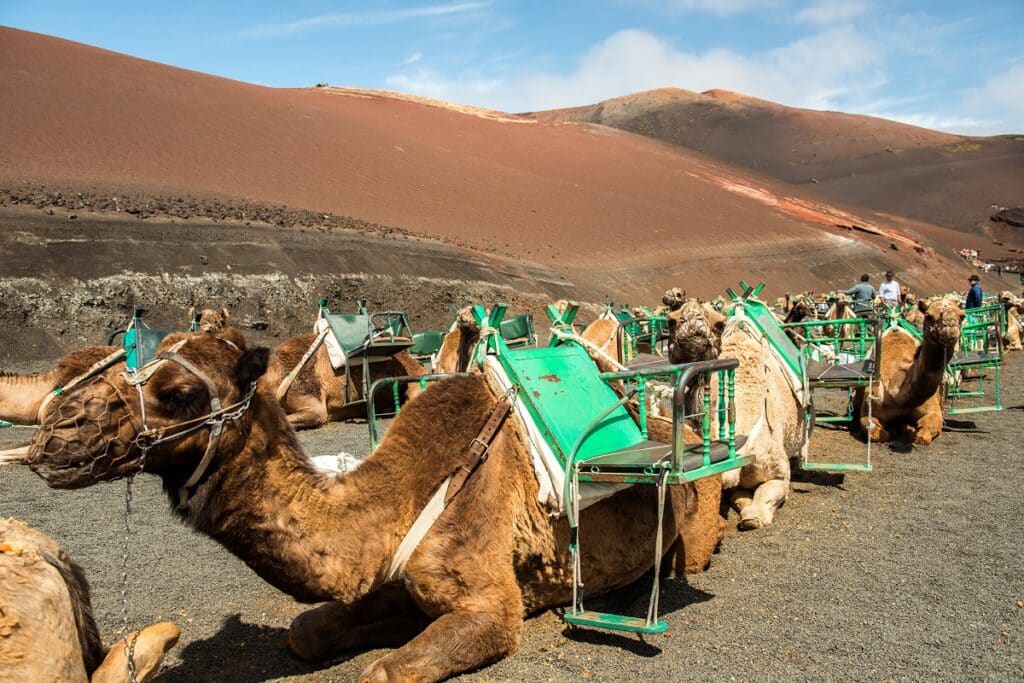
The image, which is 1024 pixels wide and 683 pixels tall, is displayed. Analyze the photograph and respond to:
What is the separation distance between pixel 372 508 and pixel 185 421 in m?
0.95

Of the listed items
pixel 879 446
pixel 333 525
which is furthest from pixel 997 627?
pixel 879 446

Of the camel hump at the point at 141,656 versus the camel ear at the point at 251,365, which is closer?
the camel hump at the point at 141,656

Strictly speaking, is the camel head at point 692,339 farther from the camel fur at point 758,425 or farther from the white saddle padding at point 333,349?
the white saddle padding at point 333,349

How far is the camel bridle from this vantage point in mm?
3277

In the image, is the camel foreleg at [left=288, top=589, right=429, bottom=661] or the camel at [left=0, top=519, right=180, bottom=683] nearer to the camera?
the camel at [left=0, top=519, right=180, bottom=683]

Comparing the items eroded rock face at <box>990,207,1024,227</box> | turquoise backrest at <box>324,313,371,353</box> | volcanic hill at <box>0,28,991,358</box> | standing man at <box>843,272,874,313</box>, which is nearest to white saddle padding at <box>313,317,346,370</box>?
turquoise backrest at <box>324,313,371,353</box>

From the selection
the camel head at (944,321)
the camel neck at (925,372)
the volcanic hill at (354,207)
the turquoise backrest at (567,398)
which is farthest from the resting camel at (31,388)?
the volcanic hill at (354,207)

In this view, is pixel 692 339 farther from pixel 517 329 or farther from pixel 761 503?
pixel 517 329

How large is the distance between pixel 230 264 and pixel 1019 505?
68.9ft

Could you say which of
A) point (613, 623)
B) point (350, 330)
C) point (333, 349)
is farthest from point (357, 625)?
point (350, 330)

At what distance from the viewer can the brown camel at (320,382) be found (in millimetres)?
11461

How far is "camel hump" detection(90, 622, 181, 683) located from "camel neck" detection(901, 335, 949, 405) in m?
7.77

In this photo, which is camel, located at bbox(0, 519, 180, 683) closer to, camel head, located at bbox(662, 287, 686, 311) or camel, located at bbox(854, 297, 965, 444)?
camel head, located at bbox(662, 287, 686, 311)

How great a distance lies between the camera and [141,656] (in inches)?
132
